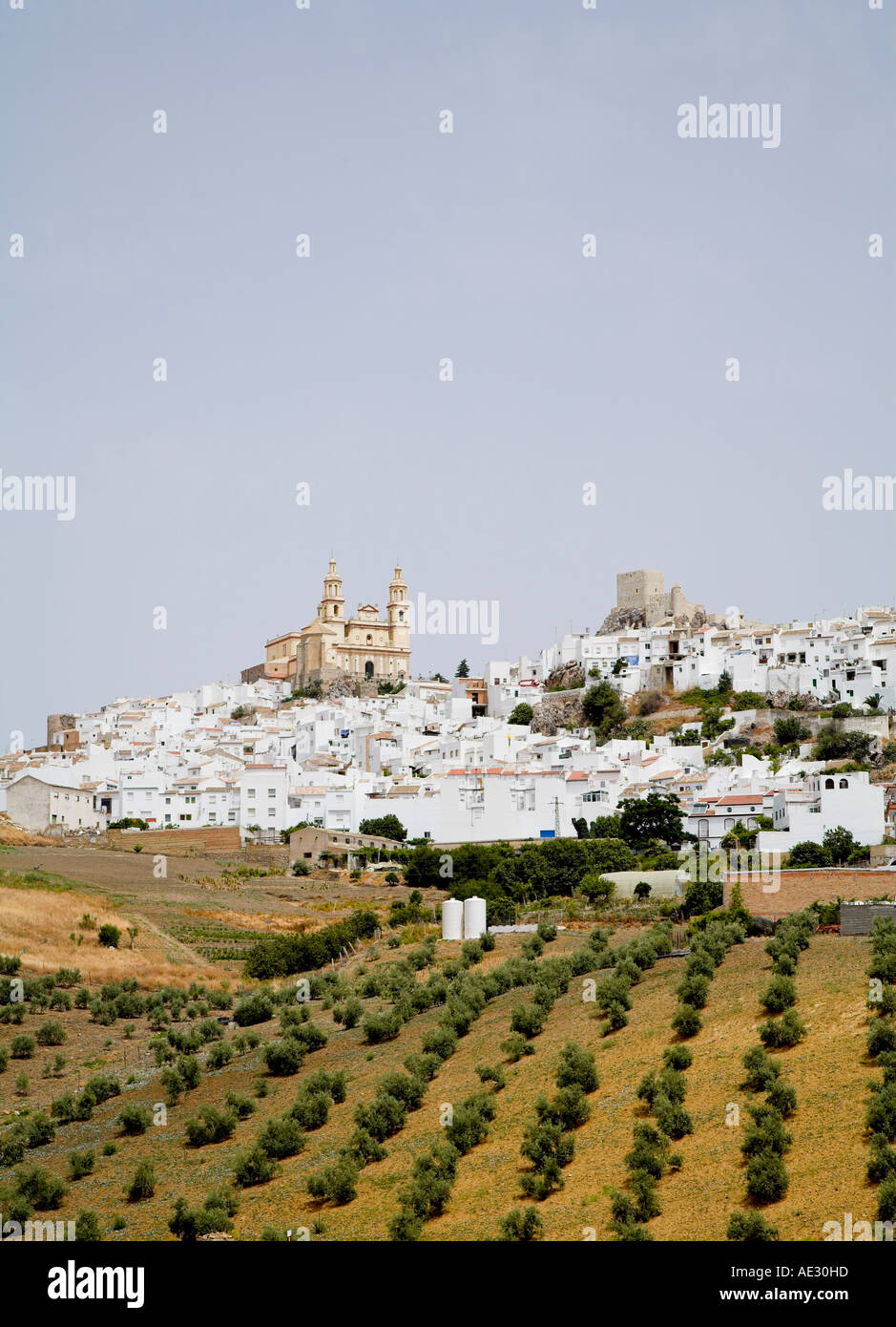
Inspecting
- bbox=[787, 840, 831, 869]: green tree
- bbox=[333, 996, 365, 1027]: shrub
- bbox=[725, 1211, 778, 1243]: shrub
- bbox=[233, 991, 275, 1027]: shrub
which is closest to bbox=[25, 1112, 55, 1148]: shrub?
bbox=[333, 996, 365, 1027]: shrub

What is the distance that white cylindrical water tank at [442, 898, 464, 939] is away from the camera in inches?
1330

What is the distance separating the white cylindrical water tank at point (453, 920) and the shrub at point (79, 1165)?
1357cm

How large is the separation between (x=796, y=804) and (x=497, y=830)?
13.5m

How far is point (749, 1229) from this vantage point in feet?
45.2

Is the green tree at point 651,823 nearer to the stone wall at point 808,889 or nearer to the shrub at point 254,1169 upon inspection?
the stone wall at point 808,889

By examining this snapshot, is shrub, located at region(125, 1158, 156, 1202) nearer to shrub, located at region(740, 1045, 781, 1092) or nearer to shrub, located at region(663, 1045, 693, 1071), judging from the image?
shrub, located at region(663, 1045, 693, 1071)

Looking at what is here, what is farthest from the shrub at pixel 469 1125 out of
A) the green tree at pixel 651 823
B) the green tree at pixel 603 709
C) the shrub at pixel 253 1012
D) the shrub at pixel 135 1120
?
the green tree at pixel 603 709

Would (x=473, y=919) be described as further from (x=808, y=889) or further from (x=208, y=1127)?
(x=208, y=1127)

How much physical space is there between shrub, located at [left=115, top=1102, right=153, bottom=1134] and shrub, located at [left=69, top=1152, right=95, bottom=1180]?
1569 mm

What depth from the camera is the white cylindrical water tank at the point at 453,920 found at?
33.8 metres

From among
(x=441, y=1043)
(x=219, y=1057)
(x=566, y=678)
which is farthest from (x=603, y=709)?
(x=441, y=1043)
